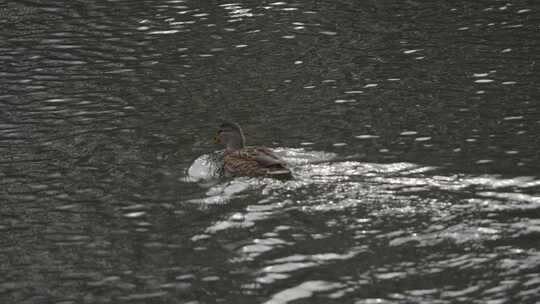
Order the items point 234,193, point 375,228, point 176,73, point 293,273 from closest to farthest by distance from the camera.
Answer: point 293,273 → point 375,228 → point 234,193 → point 176,73

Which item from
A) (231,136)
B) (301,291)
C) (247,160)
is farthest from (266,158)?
(301,291)

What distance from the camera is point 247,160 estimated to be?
15242 millimetres

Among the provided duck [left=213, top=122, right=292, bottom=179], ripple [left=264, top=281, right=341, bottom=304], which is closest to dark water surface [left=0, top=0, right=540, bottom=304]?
ripple [left=264, top=281, right=341, bottom=304]

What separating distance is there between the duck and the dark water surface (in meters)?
0.21

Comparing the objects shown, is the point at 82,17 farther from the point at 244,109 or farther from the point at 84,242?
the point at 84,242

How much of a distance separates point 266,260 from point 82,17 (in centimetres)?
1534

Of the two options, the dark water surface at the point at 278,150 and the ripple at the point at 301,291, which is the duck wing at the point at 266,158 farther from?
the ripple at the point at 301,291

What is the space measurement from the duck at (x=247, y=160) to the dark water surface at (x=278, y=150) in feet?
0.69

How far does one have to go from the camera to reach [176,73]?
2119 cm

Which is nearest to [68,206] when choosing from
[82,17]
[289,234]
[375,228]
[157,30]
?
[289,234]

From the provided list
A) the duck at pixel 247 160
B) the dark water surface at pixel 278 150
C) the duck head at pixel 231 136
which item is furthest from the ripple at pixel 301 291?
the duck head at pixel 231 136

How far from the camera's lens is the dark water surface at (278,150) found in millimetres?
12023

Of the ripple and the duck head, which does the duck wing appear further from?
the ripple

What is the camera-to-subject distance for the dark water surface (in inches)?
473
